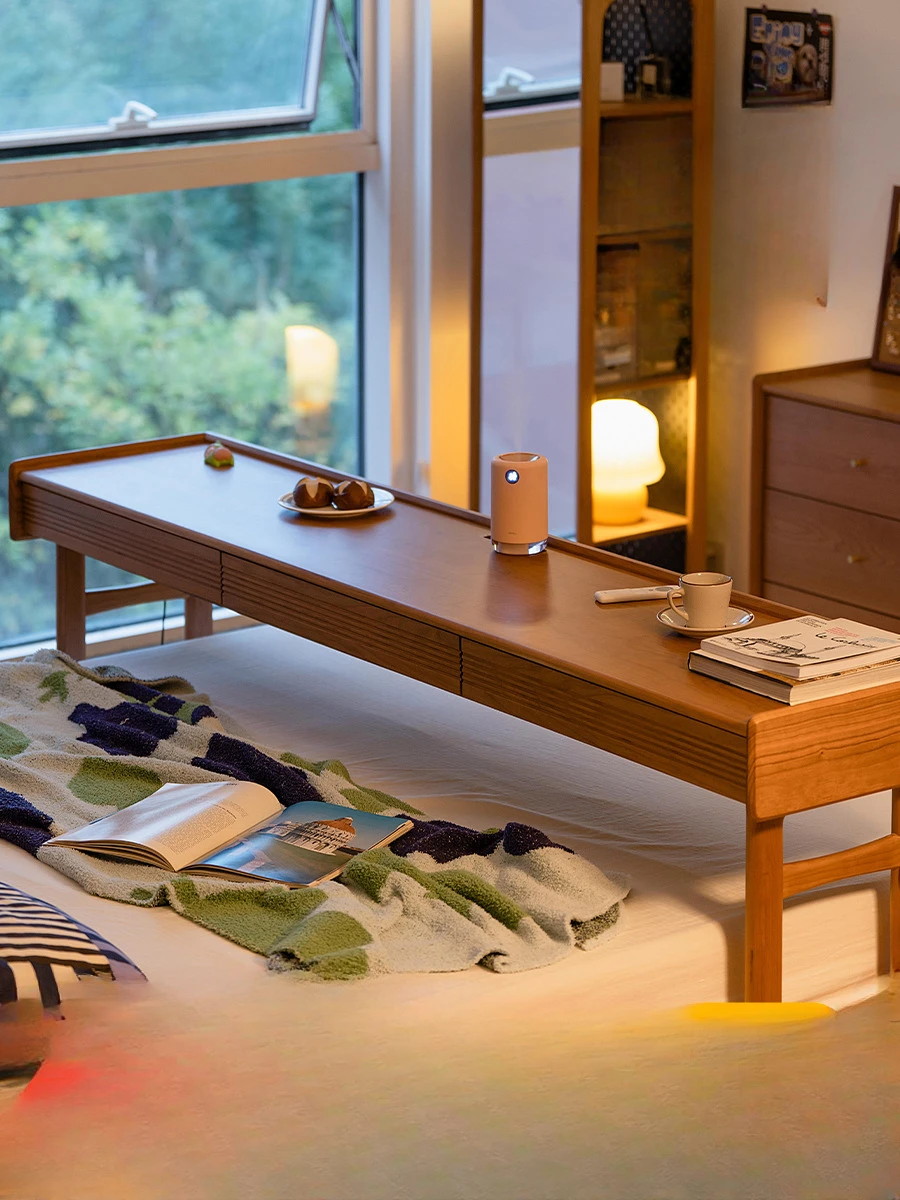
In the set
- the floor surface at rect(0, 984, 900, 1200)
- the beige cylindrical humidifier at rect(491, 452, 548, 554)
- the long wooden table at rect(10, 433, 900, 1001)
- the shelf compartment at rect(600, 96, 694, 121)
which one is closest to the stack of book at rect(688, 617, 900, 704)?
the long wooden table at rect(10, 433, 900, 1001)

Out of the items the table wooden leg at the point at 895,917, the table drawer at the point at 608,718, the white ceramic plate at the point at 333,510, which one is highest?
the white ceramic plate at the point at 333,510

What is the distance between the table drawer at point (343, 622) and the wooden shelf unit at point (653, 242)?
1.73 m

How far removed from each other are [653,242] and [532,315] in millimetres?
374

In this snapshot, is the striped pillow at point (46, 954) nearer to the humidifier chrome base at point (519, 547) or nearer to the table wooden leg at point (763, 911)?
the table wooden leg at point (763, 911)

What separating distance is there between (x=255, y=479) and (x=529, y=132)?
5.04 ft

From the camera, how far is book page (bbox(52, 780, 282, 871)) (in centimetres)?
217

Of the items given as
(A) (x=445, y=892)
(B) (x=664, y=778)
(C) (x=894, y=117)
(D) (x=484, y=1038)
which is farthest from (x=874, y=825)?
(C) (x=894, y=117)

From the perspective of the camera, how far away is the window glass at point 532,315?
429cm

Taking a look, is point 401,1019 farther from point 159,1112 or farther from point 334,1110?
point 159,1112

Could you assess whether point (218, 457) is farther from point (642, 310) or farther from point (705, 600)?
point (642, 310)

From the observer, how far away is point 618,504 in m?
4.40

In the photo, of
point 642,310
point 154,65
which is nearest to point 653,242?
point 642,310

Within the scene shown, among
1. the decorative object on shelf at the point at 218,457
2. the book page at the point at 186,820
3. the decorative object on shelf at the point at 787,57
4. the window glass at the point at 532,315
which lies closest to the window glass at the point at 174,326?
the window glass at the point at 532,315

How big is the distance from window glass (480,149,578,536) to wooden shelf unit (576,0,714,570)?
18 centimetres
